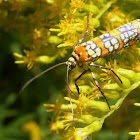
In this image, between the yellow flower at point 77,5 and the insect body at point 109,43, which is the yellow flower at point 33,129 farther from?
the yellow flower at point 77,5

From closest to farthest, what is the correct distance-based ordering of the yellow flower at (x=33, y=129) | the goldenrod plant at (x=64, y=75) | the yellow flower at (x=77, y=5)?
the goldenrod plant at (x=64, y=75) → the yellow flower at (x=77, y=5) → the yellow flower at (x=33, y=129)

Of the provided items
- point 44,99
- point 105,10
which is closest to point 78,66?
point 105,10

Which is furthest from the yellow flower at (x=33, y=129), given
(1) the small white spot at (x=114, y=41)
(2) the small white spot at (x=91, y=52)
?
(1) the small white spot at (x=114, y=41)

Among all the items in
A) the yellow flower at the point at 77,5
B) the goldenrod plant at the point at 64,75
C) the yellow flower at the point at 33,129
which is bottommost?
the yellow flower at the point at 33,129

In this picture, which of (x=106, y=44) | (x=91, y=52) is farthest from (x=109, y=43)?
(x=91, y=52)

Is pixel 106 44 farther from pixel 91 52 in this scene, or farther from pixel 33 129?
pixel 33 129

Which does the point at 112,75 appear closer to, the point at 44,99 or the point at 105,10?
the point at 105,10

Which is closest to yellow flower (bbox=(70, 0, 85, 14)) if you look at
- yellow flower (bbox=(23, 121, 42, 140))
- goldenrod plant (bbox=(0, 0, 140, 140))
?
goldenrod plant (bbox=(0, 0, 140, 140))

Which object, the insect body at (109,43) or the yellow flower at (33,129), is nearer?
the insect body at (109,43)

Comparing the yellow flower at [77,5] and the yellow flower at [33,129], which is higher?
the yellow flower at [77,5]
